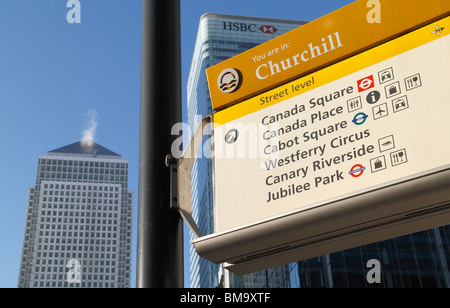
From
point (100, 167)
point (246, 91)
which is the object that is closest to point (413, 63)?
point (246, 91)

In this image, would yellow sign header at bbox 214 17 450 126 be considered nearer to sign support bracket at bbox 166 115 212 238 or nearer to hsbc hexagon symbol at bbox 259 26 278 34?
sign support bracket at bbox 166 115 212 238

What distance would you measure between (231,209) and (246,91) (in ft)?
2.23

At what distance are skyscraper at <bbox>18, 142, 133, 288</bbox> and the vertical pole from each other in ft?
586

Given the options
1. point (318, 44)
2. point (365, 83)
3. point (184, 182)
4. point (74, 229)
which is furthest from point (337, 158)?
point (74, 229)

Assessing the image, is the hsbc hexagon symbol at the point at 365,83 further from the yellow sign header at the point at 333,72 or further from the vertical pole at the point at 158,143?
the vertical pole at the point at 158,143

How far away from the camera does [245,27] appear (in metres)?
127

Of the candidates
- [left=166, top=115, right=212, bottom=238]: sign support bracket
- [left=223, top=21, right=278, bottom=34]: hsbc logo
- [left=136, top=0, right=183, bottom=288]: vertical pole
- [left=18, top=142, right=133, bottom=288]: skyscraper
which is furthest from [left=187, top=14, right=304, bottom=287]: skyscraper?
[left=166, top=115, right=212, bottom=238]: sign support bracket

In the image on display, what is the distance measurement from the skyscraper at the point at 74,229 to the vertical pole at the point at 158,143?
178 m

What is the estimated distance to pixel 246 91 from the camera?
2936mm

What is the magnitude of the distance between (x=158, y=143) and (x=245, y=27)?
128 meters

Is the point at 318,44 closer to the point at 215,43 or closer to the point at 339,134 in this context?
the point at 339,134

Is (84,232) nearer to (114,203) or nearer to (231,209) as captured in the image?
(114,203)
